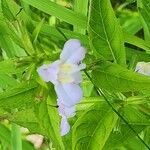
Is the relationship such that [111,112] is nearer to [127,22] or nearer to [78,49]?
[78,49]

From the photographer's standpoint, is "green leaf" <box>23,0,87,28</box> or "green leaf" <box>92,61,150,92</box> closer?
"green leaf" <box>92,61,150,92</box>

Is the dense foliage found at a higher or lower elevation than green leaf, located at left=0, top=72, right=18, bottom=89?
higher

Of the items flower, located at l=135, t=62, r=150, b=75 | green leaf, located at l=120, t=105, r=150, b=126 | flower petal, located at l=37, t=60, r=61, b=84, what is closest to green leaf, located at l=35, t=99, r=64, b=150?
flower petal, located at l=37, t=60, r=61, b=84

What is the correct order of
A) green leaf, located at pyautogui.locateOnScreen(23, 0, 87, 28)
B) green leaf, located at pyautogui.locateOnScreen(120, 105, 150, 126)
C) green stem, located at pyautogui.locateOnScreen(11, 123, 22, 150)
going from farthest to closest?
green stem, located at pyautogui.locateOnScreen(11, 123, 22, 150) → green leaf, located at pyautogui.locateOnScreen(23, 0, 87, 28) → green leaf, located at pyautogui.locateOnScreen(120, 105, 150, 126)

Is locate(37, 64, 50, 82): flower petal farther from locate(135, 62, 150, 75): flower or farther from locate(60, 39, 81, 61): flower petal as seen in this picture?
locate(135, 62, 150, 75): flower

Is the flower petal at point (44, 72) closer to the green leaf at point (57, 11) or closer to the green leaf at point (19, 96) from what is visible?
the green leaf at point (19, 96)

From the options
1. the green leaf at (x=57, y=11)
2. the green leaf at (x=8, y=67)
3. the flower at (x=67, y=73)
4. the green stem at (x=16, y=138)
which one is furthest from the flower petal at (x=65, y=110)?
the green stem at (x=16, y=138)

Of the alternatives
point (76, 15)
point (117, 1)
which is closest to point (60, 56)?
point (76, 15)
